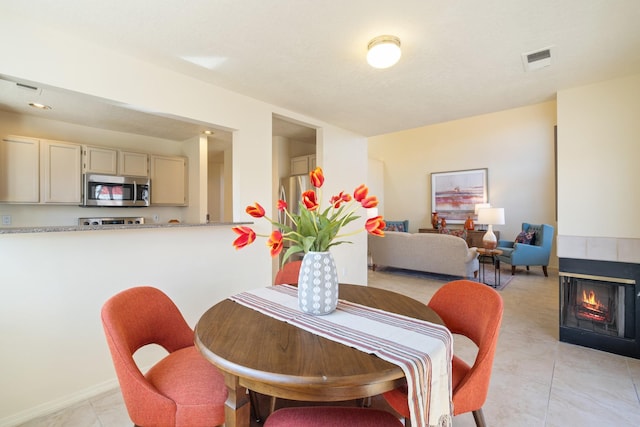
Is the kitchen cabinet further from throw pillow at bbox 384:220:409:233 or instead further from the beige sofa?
throw pillow at bbox 384:220:409:233

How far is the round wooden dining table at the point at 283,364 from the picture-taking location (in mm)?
772

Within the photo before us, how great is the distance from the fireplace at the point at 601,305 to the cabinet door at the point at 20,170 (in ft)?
18.1

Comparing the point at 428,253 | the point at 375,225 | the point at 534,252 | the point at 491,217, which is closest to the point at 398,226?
the point at 428,253

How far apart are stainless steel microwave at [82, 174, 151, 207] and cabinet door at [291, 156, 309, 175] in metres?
2.08

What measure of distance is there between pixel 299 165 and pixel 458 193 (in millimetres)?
4391

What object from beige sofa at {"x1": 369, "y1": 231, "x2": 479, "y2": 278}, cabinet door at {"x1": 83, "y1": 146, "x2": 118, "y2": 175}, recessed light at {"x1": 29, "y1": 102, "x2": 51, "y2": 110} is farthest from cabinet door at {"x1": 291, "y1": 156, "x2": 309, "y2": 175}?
recessed light at {"x1": 29, "y1": 102, "x2": 51, "y2": 110}

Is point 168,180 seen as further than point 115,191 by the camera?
Yes

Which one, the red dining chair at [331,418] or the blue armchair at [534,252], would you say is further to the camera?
the blue armchair at [534,252]

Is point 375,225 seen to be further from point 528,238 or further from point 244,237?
point 528,238

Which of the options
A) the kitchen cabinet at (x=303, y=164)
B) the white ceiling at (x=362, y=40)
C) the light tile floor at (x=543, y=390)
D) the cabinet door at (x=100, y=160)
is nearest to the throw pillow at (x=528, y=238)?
the light tile floor at (x=543, y=390)

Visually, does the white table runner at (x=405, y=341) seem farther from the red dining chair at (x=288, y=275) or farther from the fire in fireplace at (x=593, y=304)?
the fire in fireplace at (x=593, y=304)

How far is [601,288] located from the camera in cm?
237

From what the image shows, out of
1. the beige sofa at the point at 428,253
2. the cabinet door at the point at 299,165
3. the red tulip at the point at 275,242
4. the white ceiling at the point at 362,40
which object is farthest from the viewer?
the beige sofa at the point at 428,253

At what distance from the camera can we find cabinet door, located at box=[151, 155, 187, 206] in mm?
4059
